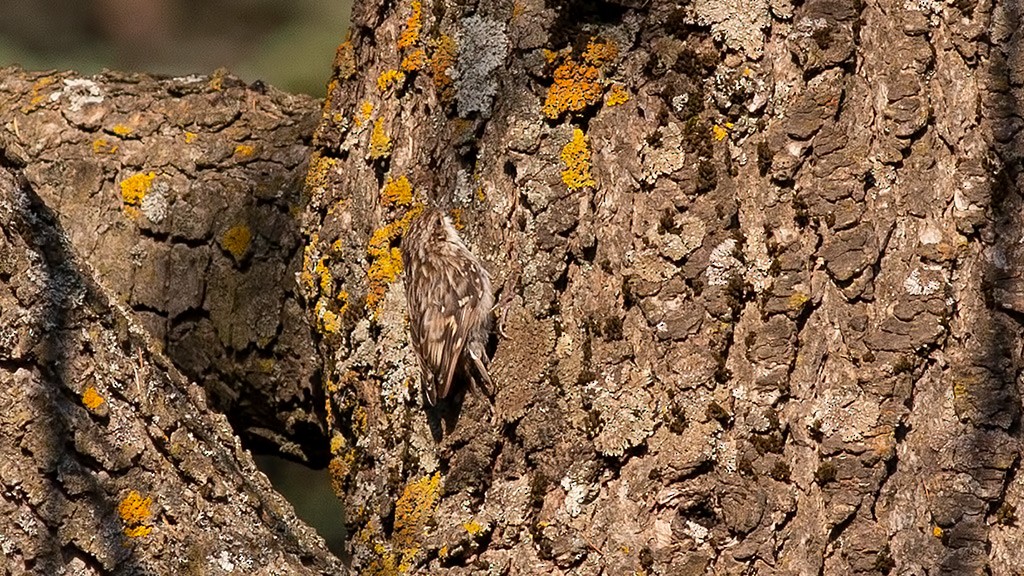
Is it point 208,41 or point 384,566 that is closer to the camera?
point 384,566

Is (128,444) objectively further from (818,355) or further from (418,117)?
(818,355)

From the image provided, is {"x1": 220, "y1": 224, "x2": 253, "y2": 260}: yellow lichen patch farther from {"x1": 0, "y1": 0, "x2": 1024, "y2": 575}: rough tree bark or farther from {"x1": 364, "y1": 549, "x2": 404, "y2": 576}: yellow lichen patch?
{"x1": 364, "y1": 549, "x2": 404, "y2": 576}: yellow lichen patch

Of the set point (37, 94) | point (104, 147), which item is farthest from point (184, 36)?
→ point (104, 147)

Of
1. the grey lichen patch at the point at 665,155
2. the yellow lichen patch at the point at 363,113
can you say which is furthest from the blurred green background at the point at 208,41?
the grey lichen patch at the point at 665,155

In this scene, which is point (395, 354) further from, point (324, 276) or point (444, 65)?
point (444, 65)

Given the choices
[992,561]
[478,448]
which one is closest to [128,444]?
[478,448]
